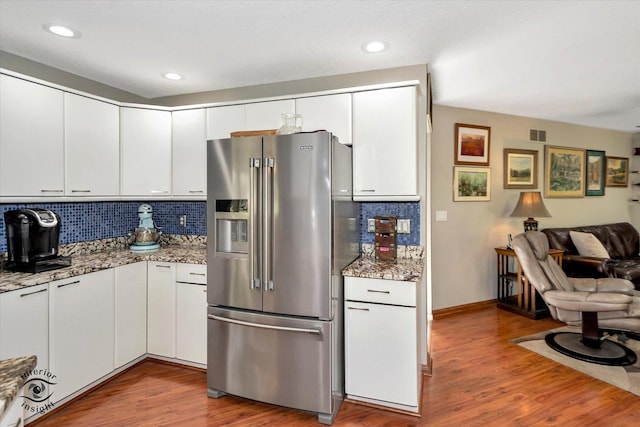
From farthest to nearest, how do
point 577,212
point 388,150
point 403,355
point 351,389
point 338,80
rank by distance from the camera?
1. point 577,212
2. point 338,80
3. point 388,150
4. point 351,389
5. point 403,355

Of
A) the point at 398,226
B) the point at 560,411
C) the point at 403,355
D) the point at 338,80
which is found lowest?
the point at 560,411

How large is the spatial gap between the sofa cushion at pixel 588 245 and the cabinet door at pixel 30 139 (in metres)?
5.70

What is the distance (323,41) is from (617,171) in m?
5.79

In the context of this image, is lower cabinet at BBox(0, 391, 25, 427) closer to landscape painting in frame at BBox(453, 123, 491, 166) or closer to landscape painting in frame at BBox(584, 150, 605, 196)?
landscape painting in frame at BBox(453, 123, 491, 166)

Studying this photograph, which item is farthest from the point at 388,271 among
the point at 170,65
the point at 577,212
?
the point at 577,212

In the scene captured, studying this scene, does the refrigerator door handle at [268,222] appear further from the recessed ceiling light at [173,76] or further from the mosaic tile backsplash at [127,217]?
the recessed ceiling light at [173,76]

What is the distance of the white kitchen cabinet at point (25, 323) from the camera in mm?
1940

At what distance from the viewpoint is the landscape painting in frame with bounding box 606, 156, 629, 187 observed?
5402 mm

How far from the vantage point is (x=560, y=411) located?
2262 mm

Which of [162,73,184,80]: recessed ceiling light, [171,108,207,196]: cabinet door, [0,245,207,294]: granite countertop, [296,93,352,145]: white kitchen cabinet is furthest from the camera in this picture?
[171,108,207,196]: cabinet door

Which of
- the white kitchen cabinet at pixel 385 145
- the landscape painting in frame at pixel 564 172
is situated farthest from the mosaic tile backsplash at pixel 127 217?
the landscape painting in frame at pixel 564 172

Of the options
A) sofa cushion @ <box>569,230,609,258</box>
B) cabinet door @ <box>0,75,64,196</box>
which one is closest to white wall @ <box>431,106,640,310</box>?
sofa cushion @ <box>569,230,609,258</box>

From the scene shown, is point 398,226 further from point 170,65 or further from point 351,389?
point 170,65

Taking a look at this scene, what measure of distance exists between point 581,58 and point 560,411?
269 centimetres
